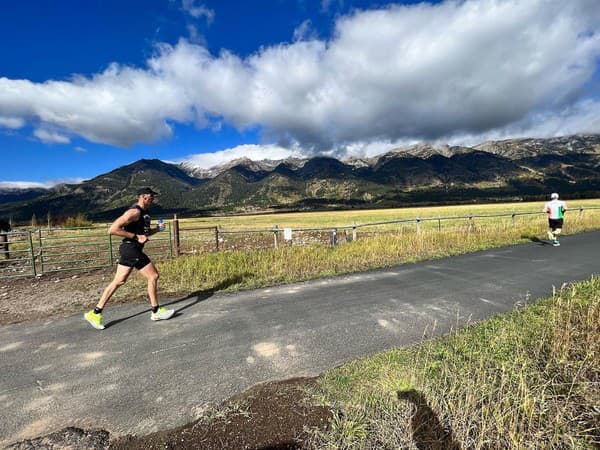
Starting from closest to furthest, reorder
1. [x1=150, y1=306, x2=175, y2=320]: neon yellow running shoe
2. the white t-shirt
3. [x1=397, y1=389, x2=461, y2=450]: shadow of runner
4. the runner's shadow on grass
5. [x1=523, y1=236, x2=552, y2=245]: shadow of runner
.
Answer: [x1=397, y1=389, x2=461, y2=450]: shadow of runner
[x1=150, y1=306, x2=175, y2=320]: neon yellow running shoe
the runner's shadow on grass
the white t-shirt
[x1=523, y1=236, x2=552, y2=245]: shadow of runner

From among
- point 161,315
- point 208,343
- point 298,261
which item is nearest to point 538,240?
point 298,261

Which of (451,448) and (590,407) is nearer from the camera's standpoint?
(451,448)

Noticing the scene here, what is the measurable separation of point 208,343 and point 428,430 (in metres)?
3.03

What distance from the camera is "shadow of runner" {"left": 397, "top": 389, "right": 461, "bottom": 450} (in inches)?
90.7

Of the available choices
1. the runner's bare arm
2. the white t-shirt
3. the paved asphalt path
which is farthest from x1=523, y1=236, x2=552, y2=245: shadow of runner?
the runner's bare arm

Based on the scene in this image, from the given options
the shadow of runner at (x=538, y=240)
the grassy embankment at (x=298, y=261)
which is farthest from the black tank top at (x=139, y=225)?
the shadow of runner at (x=538, y=240)

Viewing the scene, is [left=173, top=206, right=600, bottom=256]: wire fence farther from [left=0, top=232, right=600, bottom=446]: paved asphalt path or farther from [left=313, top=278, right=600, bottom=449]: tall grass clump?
[left=313, top=278, right=600, bottom=449]: tall grass clump

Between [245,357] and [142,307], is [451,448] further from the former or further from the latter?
[142,307]

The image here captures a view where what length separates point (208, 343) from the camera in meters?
4.32

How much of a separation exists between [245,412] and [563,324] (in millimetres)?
4232

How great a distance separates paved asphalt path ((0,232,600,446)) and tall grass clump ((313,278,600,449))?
599 millimetres

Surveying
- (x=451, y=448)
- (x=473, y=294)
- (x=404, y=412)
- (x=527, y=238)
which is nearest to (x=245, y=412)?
(x=404, y=412)

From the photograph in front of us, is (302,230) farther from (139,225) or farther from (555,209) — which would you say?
(555,209)

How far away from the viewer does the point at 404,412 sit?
8.47 feet
